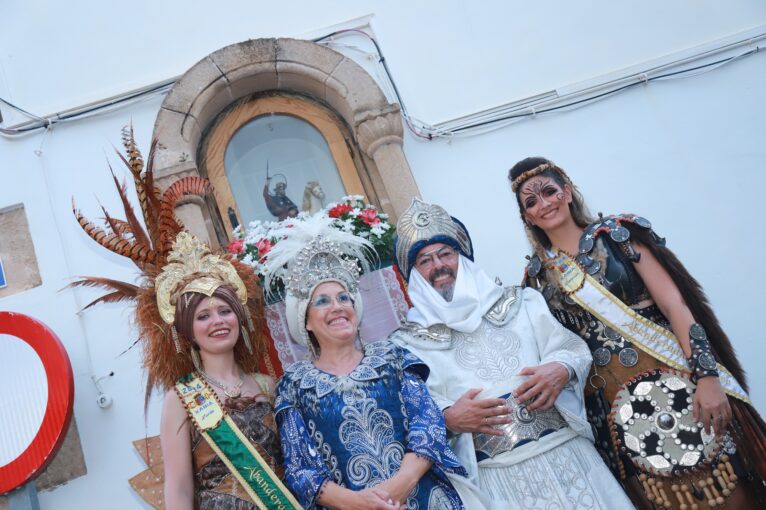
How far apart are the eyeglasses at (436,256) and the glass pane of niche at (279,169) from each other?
208 centimetres

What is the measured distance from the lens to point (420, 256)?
3135 mm

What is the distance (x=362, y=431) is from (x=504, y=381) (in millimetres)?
691

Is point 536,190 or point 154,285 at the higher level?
point 154,285

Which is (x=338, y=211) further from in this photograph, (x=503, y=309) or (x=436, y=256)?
(x=503, y=309)

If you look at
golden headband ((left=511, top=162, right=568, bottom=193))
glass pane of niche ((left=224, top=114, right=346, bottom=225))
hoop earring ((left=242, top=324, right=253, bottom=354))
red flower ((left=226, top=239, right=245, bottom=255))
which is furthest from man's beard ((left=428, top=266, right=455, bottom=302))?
glass pane of niche ((left=224, top=114, right=346, bottom=225))

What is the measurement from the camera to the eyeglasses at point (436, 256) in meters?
3.09

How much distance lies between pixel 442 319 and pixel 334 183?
2.50 meters

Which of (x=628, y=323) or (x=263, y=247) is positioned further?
(x=263, y=247)

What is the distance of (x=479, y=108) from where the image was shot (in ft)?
16.8

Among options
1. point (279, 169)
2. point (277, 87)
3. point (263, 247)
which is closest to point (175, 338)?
point (263, 247)

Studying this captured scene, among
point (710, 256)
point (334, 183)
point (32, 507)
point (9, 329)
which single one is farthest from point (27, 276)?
point (710, 256)

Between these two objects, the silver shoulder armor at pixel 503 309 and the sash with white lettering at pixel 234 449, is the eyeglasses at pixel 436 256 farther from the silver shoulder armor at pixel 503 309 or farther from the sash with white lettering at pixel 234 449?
the sash with white lettering at pixel 234 449

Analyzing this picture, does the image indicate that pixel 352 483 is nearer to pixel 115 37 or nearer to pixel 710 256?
pixel 710 256

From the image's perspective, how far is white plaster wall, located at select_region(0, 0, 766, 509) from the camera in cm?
466
